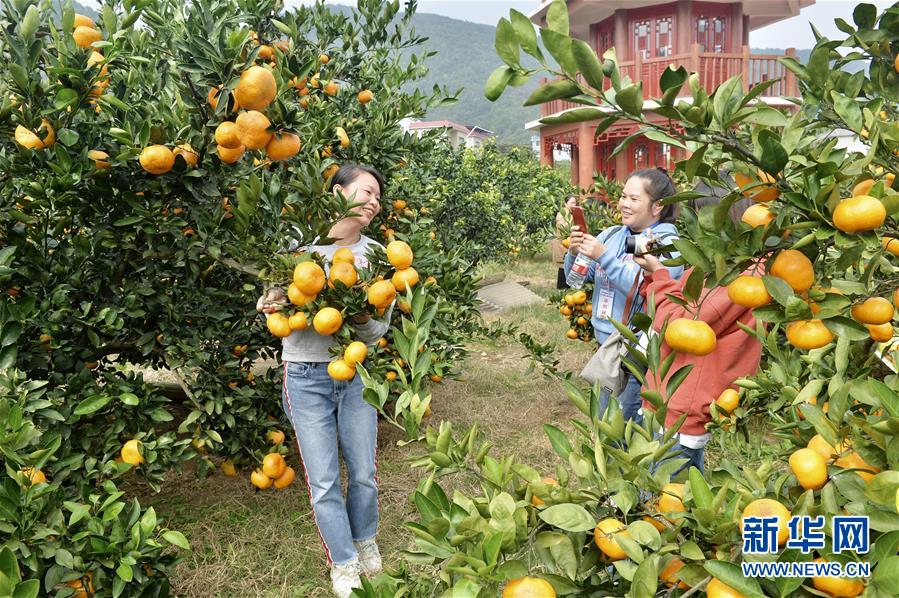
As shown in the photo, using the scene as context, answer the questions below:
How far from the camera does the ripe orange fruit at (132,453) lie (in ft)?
6.37

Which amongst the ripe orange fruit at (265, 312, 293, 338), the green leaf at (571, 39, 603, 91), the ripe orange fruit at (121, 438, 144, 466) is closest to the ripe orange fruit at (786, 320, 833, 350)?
the green leaf at (571, 39, 603, 91)

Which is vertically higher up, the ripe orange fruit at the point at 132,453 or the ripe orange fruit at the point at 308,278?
the ripe orange fruit at the point at 308,278

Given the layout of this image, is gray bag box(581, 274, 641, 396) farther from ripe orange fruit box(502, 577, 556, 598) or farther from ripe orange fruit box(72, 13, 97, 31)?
ripe orange fruit box(72, 13, 97, 31)

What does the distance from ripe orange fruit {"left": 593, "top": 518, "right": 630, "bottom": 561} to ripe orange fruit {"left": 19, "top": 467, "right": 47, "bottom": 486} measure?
4.31 ft

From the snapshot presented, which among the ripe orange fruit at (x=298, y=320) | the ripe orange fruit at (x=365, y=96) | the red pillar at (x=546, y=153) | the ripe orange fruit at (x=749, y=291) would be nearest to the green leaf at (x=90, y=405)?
the ripe orange fruit at (x=298, y=320)

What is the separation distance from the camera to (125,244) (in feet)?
7.00

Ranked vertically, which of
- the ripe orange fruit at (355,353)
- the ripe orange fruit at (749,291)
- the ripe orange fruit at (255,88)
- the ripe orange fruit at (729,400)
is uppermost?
the ripe orange fruit at (255,88)

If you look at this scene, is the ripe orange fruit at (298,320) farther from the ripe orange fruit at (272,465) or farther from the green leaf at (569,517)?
the green leaf at (569,517)

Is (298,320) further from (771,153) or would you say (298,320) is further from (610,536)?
(771,153)

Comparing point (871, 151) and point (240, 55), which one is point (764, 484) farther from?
point (240, 55)

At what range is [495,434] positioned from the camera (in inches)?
157

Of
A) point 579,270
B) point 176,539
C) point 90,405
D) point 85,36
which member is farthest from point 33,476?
point 579,270

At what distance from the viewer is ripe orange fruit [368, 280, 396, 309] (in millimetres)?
1766

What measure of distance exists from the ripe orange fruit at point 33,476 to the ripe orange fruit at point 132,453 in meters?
0.30
